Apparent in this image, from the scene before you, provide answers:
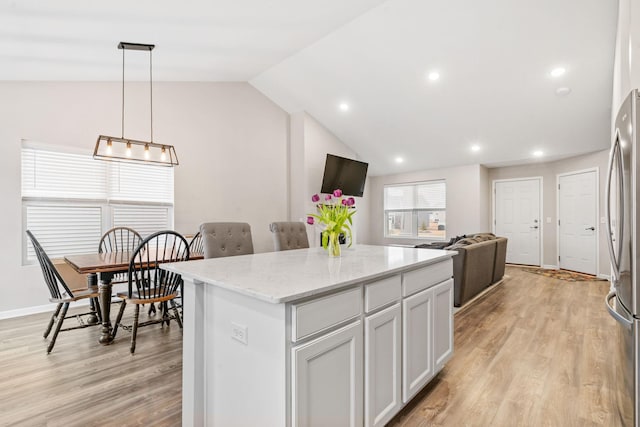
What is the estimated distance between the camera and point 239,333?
1348 mm

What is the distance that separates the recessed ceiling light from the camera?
468 cm

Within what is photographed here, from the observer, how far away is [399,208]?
8.41 m

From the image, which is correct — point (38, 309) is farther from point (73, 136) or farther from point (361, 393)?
point (361, 393)

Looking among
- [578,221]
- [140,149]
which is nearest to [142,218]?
[140,149]

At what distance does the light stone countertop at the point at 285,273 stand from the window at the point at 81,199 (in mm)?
3121

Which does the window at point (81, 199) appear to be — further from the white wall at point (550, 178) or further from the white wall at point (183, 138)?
the white wall at point (550, 178)

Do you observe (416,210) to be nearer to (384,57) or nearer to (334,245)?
(384,57)

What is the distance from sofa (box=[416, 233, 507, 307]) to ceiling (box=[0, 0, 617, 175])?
222 cm

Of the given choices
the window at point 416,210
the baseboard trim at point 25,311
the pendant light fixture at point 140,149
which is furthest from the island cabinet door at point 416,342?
the window at point 416,210

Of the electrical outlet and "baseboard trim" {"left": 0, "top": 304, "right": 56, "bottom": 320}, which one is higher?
the electrical outlet

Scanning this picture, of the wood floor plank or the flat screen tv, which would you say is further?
the flat screen tv

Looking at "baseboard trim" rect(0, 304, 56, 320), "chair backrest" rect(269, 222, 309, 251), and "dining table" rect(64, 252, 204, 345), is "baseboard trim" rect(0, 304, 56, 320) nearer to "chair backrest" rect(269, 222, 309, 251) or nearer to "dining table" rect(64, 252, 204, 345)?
"dining table" rect(64, 252, 204, 345)

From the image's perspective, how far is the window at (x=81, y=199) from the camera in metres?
3.70

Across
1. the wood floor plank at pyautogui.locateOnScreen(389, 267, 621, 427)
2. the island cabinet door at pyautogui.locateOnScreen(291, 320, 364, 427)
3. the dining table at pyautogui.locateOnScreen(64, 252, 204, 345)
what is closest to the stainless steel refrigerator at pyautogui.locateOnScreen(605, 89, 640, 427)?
the wood floor plank at pyautogui.locateOnScreen(389, 267, 621, 427)
